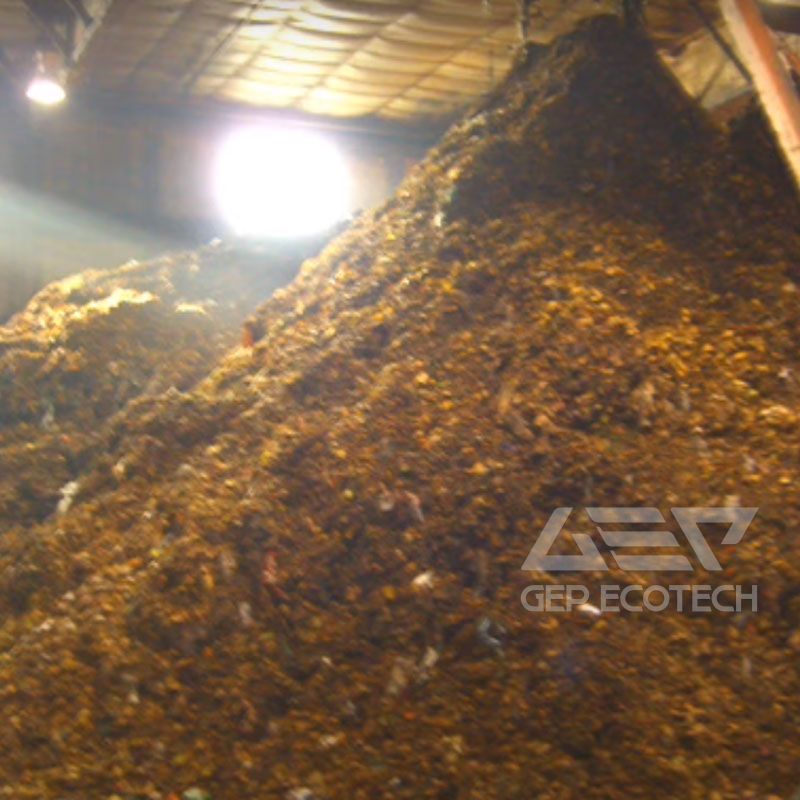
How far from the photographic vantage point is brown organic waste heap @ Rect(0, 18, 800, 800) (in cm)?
228

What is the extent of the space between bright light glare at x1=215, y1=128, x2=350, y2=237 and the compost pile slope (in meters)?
0.99

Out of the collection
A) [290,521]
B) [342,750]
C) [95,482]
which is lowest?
[342,750]

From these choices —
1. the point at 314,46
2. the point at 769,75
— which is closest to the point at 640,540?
the point at 769,75

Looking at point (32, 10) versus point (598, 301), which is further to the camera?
point (32, 10)

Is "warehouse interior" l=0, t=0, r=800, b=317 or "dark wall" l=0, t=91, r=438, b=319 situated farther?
"dark wall" l=0, t=91, r=438, b=319

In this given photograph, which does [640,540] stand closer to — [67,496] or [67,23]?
[67,496]

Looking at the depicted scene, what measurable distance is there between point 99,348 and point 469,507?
117 inches

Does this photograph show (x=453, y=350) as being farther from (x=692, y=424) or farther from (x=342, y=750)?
(x=342, y=750)

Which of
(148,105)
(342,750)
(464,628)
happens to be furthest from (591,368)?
(148,105)

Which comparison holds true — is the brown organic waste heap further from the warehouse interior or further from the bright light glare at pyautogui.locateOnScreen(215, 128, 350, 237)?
the bright light glare at pyautogui.locateOnScreen(215, 128, 350, 237)

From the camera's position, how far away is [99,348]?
4.73m

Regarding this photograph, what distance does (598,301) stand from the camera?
3150mm

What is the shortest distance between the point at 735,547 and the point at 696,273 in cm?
127

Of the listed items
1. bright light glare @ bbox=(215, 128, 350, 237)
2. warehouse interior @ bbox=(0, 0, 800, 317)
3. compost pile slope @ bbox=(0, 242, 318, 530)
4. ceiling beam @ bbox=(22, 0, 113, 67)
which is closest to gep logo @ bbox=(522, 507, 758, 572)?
warehouse interior @ bbox=(0, 0, 800, 317)
